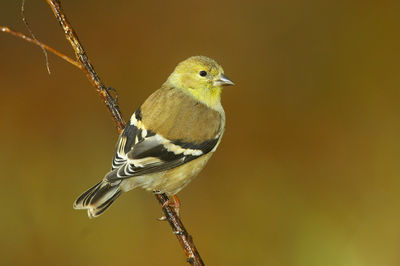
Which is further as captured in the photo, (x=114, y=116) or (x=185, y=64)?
(x=185, y=64)

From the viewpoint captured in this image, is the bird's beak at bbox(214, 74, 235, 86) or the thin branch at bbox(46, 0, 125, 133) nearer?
the thin branch at bbox(46, 0, 125, 133)

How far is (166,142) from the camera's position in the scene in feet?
8.32

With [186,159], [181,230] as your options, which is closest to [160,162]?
[186,159]

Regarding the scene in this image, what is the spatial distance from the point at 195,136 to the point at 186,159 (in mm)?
147

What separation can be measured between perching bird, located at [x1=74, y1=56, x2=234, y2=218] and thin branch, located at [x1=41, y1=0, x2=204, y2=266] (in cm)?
21

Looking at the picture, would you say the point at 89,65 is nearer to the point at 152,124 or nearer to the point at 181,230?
the point at 152,124

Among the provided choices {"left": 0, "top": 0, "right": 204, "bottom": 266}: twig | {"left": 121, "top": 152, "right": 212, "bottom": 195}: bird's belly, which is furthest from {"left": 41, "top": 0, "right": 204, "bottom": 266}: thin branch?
{"left": 121, "top": 152, "right": 212, "bottom": 195}: bird's belly

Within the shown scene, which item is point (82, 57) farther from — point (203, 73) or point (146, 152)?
point (203, 73)

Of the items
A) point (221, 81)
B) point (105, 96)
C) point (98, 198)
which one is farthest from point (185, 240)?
point (221, 81)

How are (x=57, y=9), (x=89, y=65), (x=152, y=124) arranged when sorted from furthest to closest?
(x=152, y=124) → (x=89, y=65) → (x=57, y=9)

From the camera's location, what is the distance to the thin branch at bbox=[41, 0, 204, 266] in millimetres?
1902

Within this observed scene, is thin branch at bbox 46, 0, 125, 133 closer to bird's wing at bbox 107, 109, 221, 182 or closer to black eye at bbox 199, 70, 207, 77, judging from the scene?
bird's wing at bbox 107, 109, 221, 182

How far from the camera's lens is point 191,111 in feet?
8.92

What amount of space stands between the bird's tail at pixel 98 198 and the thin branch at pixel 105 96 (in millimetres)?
335
